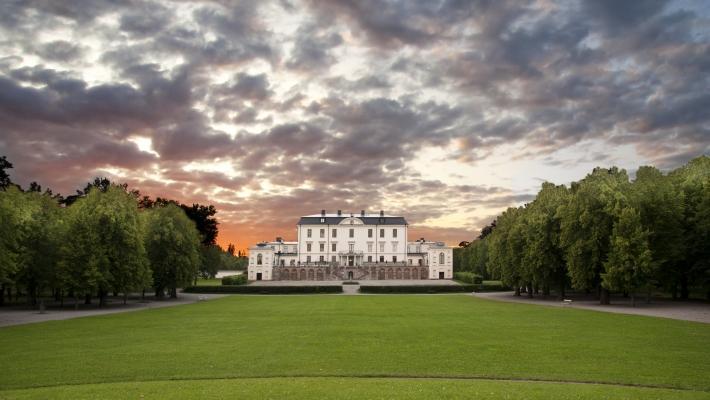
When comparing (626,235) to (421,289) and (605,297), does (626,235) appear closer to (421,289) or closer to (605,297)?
(605,297)

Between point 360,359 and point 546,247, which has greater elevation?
point 546,247

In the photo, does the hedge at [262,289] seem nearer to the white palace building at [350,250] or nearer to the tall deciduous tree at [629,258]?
the tall deciduous tree at [629,258]

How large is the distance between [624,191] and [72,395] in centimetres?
4261

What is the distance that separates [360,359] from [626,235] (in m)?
30.7

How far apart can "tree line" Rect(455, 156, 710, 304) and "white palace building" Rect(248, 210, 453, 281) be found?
2004 inches

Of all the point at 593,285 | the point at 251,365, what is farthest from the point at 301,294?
the point at 251,365

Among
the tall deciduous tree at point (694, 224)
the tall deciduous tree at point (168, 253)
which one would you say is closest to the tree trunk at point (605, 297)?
the tall deciduous tree at point (694, 224)

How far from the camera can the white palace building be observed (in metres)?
101

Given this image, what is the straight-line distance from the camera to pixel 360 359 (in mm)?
17875

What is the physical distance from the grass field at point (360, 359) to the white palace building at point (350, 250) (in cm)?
7076

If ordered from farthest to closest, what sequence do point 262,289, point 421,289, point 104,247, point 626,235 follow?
point 421,289
point 262,289
point 104,247
point 626,235

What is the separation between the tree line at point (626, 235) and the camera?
4044 centimetres

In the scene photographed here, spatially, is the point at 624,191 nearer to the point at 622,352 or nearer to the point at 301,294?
the point at 622,352

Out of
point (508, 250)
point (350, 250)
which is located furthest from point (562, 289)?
point (350, 250)
